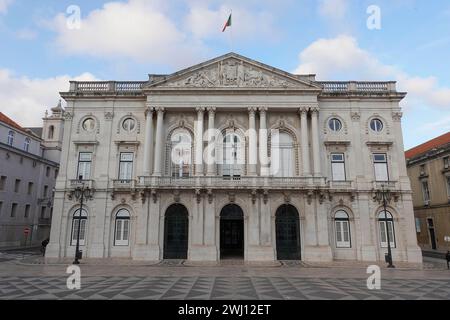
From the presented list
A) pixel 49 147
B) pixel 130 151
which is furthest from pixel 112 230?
pixel 49 147

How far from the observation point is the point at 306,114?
28.9 m

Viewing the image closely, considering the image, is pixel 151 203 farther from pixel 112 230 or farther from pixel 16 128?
pixel 16 128

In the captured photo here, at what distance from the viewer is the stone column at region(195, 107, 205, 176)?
1090 inches

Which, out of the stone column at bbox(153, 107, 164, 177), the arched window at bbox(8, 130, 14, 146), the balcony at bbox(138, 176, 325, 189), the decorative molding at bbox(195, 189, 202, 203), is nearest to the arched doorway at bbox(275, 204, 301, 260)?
the balcony at bbox(138, 176, 325, 189)

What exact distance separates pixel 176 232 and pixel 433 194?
99.1ft

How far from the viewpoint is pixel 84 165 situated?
95.4 feet

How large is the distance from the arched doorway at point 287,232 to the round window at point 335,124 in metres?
8.57

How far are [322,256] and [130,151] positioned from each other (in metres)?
19.1

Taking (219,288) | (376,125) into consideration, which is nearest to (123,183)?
(219,288)

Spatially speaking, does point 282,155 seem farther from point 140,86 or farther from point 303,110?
point 140,86

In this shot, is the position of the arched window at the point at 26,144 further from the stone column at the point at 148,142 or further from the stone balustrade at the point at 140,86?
the stone column at the point at 148,142

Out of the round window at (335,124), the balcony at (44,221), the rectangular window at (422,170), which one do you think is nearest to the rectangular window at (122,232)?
the round window at (335,124)

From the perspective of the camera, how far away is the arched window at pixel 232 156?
2886cm

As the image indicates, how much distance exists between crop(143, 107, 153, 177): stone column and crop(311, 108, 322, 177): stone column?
14528 mm
